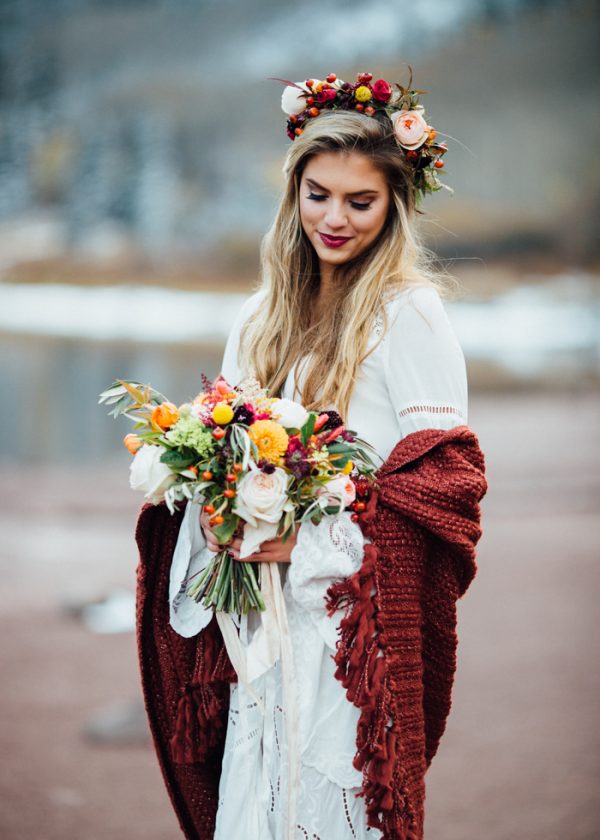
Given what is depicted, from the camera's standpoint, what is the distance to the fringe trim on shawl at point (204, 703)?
6.78 ft

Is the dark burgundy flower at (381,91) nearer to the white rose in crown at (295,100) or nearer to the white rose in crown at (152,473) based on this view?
the white rose in crown at (295,100)

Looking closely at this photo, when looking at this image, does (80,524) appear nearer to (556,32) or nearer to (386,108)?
(386,108)

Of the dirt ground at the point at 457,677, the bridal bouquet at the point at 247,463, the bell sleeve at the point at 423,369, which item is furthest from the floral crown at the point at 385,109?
the dirt ground at the point at 457,677

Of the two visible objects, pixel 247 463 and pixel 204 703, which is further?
pixel 204 703

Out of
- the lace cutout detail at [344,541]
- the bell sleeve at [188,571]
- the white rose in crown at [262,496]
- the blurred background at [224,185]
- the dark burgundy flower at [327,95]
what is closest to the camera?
the white rose in crown at [262,496]

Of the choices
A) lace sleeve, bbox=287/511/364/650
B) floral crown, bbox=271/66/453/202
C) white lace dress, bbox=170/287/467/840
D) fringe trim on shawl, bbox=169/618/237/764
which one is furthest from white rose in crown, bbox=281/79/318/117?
fringe trim on shawl, bbox=169/618/237/764

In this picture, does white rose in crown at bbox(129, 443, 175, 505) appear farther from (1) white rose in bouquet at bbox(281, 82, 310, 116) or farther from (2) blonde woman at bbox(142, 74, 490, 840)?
(1) white rose in bouquet at bbox(281, 82, 310, 116)

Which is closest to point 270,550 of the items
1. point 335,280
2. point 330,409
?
point 330,409

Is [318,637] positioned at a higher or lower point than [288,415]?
lower

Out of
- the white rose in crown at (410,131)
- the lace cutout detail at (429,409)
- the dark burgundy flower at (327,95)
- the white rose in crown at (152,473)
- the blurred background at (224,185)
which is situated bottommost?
the white rose in crown at (152,473)

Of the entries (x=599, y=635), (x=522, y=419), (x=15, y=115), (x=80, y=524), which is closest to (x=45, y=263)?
(x=15, y=115)

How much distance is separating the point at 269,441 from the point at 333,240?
0.57 m

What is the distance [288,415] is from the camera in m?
1.83

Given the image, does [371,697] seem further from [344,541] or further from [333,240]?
[333,240]
